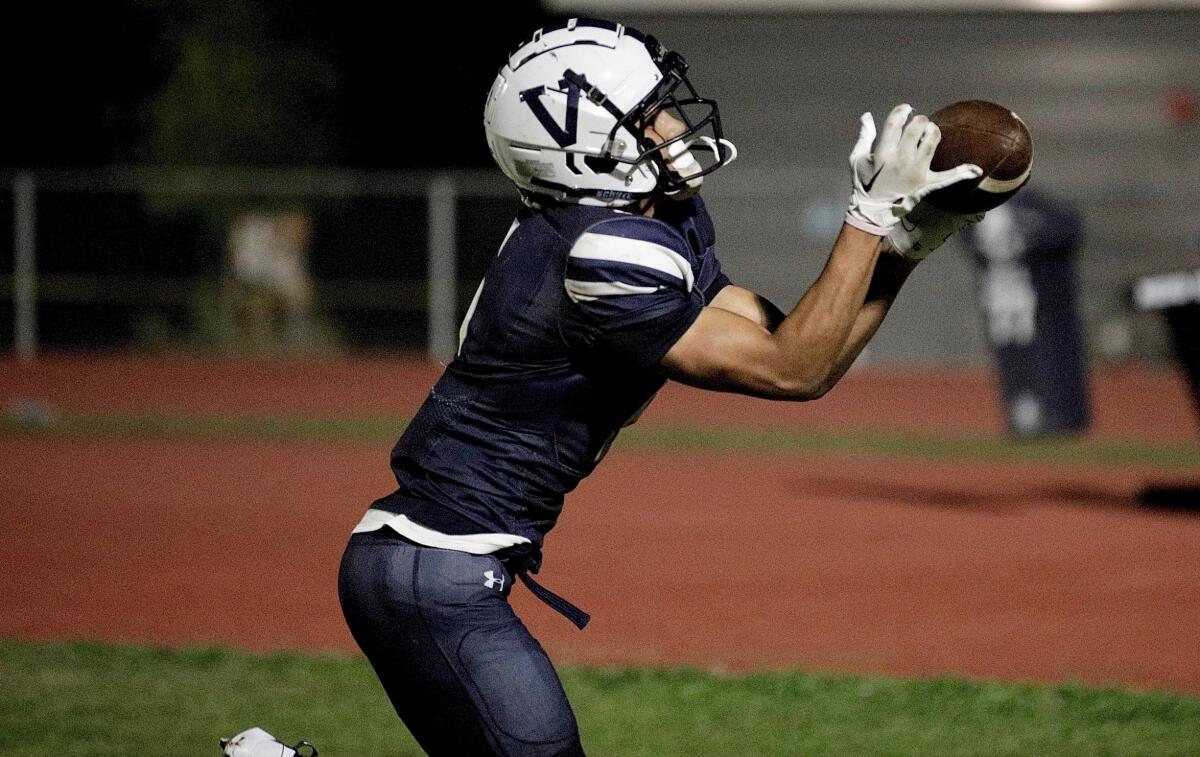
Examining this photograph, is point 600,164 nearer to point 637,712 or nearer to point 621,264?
point 621,264

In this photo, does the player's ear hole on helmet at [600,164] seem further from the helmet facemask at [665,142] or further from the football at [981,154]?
the football at [981,154]

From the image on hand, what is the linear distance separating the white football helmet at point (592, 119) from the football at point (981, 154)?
0.44 metres

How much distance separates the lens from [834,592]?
849cm

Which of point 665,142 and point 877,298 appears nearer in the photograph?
point 665,142

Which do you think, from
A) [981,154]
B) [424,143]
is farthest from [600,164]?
[424,143]

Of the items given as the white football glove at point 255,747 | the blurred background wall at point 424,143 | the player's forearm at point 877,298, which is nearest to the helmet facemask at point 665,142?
the player's forearm at point 877,298

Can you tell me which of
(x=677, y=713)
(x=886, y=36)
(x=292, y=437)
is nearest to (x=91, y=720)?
(x=677, y=713)

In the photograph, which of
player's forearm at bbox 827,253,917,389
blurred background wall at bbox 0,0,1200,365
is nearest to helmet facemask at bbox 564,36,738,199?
player's forearm at bbox 827,253,917,389

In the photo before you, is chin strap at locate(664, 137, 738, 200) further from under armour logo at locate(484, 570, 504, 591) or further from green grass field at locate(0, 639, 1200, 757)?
green grass field at locate(0, 639, 1200, 757)

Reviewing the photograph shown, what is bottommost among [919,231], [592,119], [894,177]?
[919,231]

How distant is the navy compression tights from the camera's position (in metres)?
3.43

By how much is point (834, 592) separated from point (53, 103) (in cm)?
2265

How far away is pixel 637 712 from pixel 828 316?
10.8ft

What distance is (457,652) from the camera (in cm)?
347
